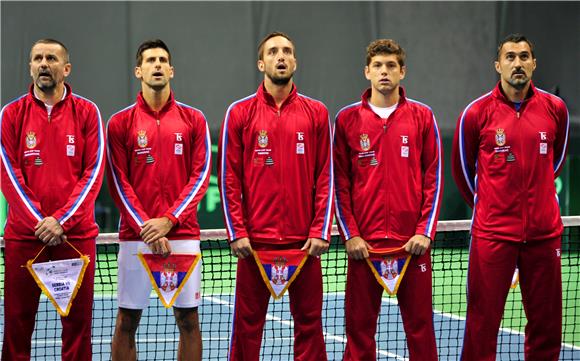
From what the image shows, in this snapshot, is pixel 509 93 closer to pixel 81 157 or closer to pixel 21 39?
pixel 81 157

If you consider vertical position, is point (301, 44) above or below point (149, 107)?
above

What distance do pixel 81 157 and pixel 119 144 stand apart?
11.3 inches

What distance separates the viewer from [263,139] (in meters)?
6.41

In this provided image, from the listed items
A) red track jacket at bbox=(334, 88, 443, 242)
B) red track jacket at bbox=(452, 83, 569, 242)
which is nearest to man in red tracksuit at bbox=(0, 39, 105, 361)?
red track jacket at bbox=(334, 88, 443, 242)

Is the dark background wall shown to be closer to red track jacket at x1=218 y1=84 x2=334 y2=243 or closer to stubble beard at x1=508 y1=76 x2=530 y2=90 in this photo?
red track jacket at x1=218 y1=84 x2=334 y2=243

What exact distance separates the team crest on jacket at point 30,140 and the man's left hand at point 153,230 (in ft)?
3.04

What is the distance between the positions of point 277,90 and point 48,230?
1812 mm

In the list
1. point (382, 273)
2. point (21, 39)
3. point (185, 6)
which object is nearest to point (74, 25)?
point (21, 39)

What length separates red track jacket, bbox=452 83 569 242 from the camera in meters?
6.55

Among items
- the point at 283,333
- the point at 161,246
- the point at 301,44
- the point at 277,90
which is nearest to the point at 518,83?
the point at 277,90

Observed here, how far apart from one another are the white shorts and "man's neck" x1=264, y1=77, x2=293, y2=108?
45.7 inches

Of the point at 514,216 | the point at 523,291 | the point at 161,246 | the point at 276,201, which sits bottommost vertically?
the point at 523,291

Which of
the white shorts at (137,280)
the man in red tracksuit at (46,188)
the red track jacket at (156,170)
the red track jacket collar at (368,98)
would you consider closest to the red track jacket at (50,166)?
the man in red tracksuit at (46,188)

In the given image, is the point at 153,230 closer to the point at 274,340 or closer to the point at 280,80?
the point at 280,80
